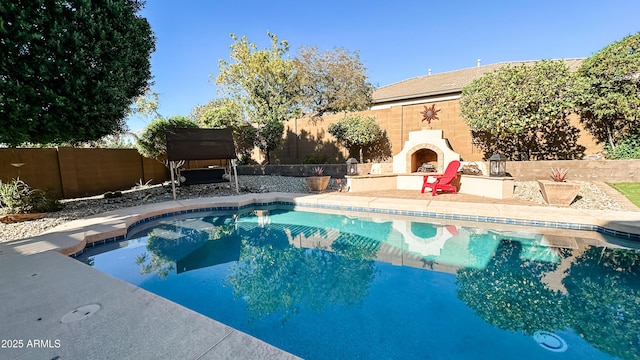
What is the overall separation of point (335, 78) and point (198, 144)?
11.9 m

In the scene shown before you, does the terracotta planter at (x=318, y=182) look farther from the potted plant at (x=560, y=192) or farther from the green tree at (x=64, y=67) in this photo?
the potted plant at (x=560, y=192)

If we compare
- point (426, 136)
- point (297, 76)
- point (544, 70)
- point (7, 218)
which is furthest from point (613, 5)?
point (7, 218)

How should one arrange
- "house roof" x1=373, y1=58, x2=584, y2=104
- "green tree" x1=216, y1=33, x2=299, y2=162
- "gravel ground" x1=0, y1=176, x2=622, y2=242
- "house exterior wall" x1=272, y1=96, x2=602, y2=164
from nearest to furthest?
"gravel ground" x1=0, y1=176, x2=622, y2=242 < "house exterior wall" x1=272, y1=96, x2=602, y2=164 < "green tree" x1=216, y1=33, x2=299, y2=162 < "house roof" x1=373, y1=58, x2=584, y2=104

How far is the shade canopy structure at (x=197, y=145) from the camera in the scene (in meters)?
9.59

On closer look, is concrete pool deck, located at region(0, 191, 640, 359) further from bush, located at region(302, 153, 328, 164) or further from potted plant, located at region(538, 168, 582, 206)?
bush, located at region(302, 153, 328, 164)

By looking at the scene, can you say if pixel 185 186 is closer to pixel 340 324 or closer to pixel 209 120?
pixel 209 120

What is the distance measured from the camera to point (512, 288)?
12.5 ft

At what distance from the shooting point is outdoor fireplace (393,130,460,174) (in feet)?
33.9

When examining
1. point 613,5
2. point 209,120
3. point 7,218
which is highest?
point 613,5

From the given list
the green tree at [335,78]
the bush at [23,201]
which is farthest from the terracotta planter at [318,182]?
the green tree at [335,78]

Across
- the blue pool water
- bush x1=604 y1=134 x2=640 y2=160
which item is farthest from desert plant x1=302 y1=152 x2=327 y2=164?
bush x1=604 y1=134 x2=640 y2=160

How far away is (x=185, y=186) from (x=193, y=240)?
237 inches

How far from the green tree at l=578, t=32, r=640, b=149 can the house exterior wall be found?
53cm

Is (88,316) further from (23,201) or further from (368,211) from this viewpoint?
(23,201)
